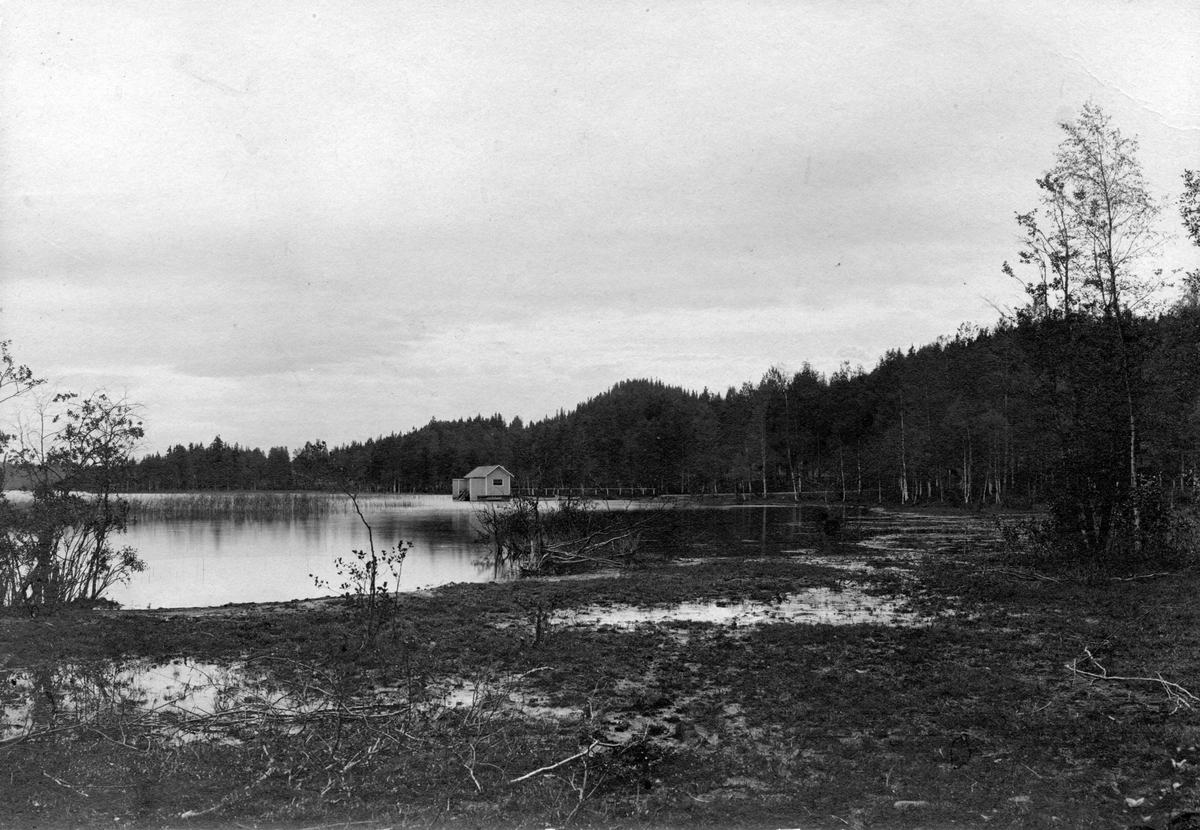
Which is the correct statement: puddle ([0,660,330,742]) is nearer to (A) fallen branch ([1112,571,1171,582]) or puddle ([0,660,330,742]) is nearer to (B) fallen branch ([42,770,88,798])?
(B) fallen branch ([42,770,88,798])

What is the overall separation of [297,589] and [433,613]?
24.8ft

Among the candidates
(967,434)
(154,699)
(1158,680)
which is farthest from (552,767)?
(967,434)

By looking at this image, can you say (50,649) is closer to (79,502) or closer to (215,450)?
(79,502)

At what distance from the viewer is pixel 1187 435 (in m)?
29.0

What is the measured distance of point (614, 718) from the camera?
764 cm

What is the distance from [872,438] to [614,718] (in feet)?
240

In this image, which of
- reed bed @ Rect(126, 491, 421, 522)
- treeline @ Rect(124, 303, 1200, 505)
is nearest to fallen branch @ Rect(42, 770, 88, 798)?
treeline @ Rect(124, 303, 1200, 505)

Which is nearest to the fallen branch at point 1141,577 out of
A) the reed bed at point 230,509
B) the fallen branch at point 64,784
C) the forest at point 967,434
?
the forest at point 967,434

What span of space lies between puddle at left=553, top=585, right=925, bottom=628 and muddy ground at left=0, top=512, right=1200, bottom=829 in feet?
0.42

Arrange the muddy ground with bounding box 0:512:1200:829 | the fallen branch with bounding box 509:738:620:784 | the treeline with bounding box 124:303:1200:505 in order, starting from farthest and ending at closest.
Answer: the treeline with bounding box 124:303:1200:505, the fallen branch with bounding box 509:738:620:784, the muddy ground with bounding box 0:512:1200:829

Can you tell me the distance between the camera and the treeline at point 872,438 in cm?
1928

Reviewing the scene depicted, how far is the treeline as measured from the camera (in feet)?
63.3

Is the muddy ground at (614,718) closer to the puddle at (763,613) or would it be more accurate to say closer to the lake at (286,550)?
the puddle at (763,613)

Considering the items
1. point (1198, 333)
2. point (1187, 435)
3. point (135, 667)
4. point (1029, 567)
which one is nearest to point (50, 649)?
point (135, 667)
